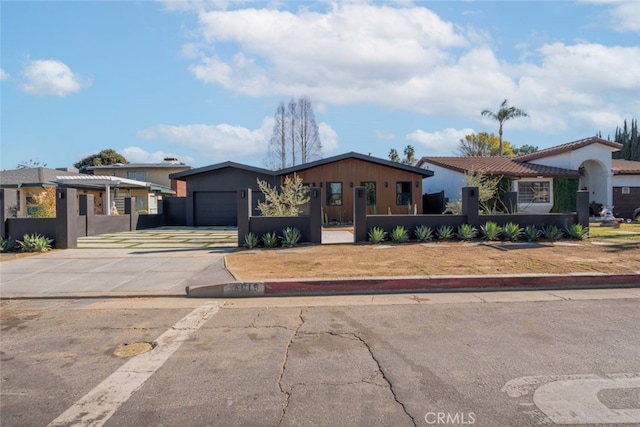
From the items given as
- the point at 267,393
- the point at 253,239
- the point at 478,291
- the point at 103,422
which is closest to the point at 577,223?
the point at 478,291

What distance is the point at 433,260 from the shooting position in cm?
1130

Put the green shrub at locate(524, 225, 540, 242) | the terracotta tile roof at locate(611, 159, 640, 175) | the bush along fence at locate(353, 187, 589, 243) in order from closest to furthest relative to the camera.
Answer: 1. the green shrub at locate(524, 225, 540, 242)
2. the bush along fence at locate(353, 187, 589, 243)
3. the terracotta tile roof at locate(611, 159, 640, 175)

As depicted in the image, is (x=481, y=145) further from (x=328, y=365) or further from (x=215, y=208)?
(x=328, y=365)

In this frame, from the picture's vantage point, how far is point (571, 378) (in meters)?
4.26

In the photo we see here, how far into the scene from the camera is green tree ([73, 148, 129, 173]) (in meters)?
61.8

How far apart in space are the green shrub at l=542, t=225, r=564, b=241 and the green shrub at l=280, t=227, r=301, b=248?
28.7 ft

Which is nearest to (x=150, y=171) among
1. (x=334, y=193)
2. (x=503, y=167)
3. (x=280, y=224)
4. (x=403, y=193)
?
(x=334, y=193)

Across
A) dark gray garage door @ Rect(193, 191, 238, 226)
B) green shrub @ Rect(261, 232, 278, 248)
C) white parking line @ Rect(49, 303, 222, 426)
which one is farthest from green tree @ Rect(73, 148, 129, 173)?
white parking line @ Rect(49, 303, 222, 426)

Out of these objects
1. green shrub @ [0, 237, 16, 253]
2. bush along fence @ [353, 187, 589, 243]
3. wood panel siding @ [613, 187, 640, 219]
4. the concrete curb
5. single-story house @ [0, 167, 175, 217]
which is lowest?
the concrete curb

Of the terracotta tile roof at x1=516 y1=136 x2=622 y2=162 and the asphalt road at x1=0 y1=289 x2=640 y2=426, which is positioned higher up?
the terracotta tile roof at x1=516 y1=136 x2=622 y2=162

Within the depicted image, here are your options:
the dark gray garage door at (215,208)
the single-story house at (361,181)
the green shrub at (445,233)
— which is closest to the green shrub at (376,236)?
the green shrub at (445,233)

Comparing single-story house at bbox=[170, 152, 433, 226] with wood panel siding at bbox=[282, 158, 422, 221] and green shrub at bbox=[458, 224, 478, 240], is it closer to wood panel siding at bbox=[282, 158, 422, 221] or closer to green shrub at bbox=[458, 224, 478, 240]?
wood panel siding at bbox=[282, 158, 422, 221]

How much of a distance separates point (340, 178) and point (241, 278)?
17.5 m

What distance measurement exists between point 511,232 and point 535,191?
14.1 metres
